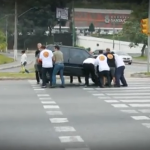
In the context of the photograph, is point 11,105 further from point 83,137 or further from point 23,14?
point 23,14

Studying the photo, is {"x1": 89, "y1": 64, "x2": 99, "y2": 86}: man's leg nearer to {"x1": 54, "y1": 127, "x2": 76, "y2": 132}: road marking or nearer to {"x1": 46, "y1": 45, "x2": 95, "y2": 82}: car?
{"x1": 46, "y1": 45, "x2": 95, "y2": 82}: car

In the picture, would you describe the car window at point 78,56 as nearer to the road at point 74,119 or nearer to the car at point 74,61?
the car at point 74,61

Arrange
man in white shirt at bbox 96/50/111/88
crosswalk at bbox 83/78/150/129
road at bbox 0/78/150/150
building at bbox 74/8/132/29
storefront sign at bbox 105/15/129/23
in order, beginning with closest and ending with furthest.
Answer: building at bbox 74/8/132/29 < storefront sign at bbox 105/15/129/23 < road at bbox 0/78/150/150 < crosswalk at bbox 83/78/150/129 < man in white shirt at bbox 96/50/111/88

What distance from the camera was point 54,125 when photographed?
901 centimetres

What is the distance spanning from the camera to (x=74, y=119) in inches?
386

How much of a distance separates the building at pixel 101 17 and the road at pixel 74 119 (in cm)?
376

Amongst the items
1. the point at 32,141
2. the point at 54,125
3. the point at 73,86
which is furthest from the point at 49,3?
the point at 73,86

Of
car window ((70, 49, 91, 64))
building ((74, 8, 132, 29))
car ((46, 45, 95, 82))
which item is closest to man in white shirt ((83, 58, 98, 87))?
car ((46, 45, 95, 82))

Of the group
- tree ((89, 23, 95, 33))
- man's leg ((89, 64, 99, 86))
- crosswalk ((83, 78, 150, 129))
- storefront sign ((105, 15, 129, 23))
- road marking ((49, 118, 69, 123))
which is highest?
storefront sign ((105, 15, 129, 23))

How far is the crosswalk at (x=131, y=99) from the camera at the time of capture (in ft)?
34.5

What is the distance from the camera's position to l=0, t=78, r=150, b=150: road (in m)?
7.20

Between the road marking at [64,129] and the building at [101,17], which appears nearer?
the building at [101,17]

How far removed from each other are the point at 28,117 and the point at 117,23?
7238 millimetres

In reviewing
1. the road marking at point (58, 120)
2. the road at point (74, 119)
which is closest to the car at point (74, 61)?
the road at point (74, 119)
